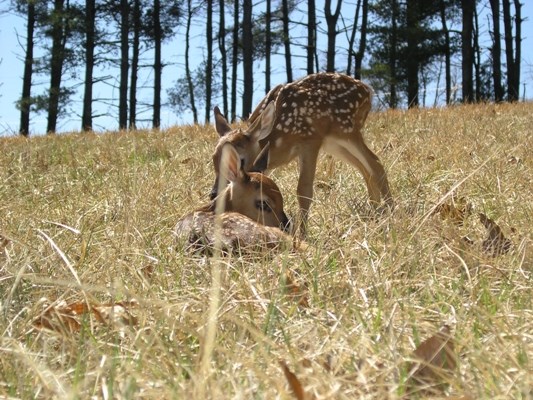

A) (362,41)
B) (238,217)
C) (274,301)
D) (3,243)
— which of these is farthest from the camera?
(362,41)

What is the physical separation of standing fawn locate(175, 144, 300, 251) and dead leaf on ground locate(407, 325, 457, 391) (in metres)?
1.24

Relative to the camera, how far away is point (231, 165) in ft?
13.8

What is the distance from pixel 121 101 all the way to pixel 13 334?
84.6 feet

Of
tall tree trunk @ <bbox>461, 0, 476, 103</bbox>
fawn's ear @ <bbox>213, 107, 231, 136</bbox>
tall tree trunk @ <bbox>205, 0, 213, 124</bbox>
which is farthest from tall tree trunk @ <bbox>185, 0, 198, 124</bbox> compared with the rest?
fawn's ear @ <bbox>213, 107, 231, 136</bbox>

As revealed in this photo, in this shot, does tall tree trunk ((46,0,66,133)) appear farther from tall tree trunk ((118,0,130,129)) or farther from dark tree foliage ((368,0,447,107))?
dark tree foliage ((368,0,447,107))

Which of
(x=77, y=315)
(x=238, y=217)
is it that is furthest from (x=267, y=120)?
(x=77, y=315)

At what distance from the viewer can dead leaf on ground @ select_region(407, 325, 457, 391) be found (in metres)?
1.64

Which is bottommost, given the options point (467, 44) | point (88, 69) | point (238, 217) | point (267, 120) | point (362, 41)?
point (238, 217)

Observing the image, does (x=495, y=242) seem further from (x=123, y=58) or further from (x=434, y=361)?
(x=123, y=58)

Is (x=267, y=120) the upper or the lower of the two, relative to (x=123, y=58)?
lower

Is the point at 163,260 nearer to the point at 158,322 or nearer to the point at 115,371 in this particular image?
the point at 158,322

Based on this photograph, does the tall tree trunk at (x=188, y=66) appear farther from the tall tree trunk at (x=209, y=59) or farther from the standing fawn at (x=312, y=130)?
the standing fawn at (x=312, y=130)

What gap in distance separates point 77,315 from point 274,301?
636 millimetres

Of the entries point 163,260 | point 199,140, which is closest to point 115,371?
point 163,260
